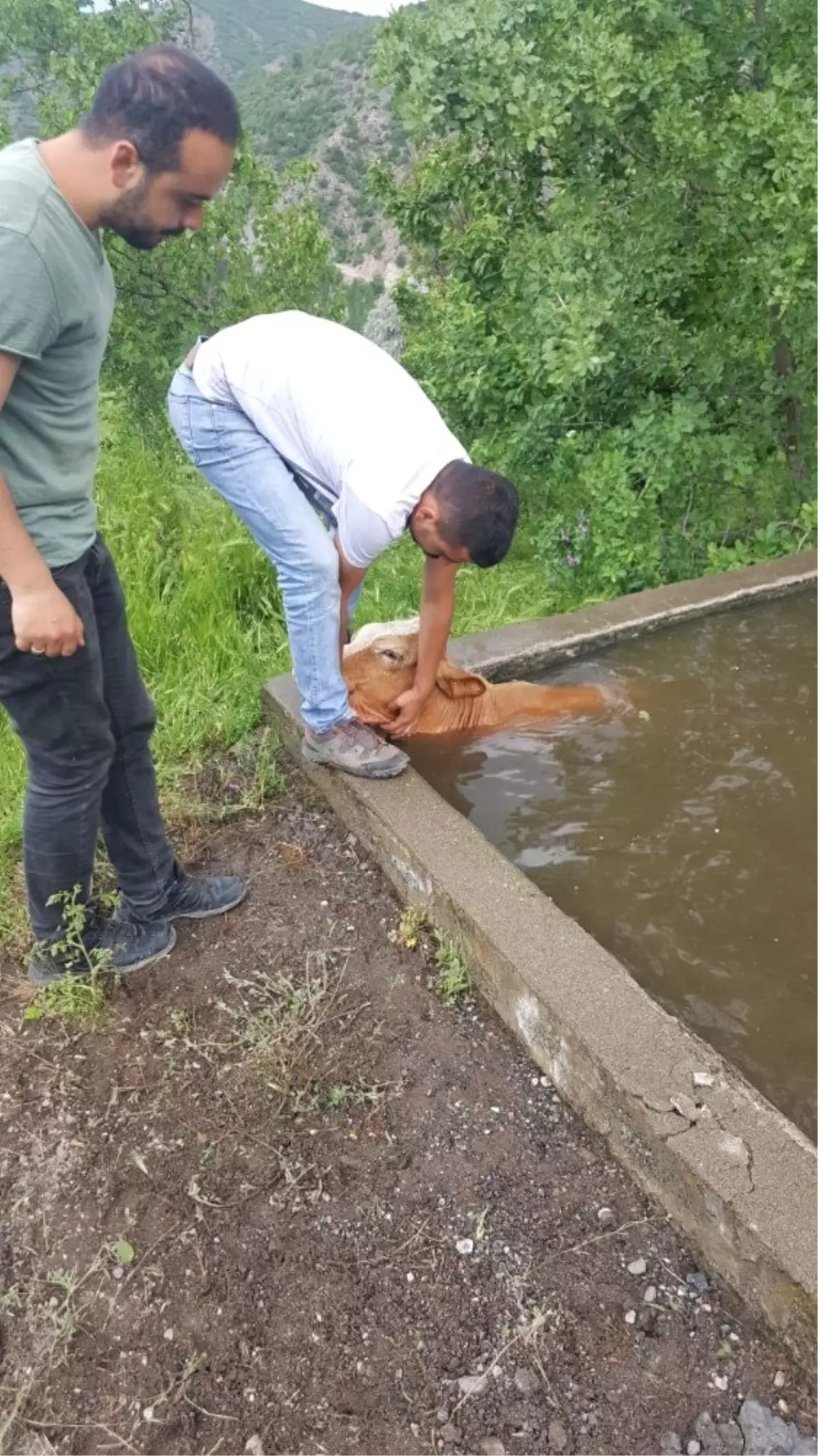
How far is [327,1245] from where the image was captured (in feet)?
6.24

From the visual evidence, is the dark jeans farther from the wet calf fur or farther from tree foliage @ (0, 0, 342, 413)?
tree foliage @ (0, 0, 342, 413)

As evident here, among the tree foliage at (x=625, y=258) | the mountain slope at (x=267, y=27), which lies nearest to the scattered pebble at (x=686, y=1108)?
the tree foliage at (x=625, y=258)

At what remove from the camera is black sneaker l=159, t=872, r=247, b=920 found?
8.68ft

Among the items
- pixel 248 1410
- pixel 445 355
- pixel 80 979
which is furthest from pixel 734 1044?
pixel 445 355

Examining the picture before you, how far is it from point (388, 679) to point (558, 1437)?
2103 mm

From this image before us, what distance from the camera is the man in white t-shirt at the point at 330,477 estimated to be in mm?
2438

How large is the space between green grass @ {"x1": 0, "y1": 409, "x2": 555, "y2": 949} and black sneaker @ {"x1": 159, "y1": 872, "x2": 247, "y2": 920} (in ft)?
1.35

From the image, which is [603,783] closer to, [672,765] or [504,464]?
[672,765]

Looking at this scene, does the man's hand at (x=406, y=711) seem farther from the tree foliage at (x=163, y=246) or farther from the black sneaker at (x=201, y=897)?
the tree foliage at (x=163, y=246)

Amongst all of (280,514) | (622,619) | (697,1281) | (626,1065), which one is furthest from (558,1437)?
(622,619)

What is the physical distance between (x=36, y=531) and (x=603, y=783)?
6.03ft

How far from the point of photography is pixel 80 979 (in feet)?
7.98

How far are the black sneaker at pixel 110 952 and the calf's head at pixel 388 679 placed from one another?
3.22ft

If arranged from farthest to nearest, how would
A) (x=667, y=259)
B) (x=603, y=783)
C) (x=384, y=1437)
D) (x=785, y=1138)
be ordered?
1. (x=667, y=259)
2. (x=603, y=783)
3. (x=785, y=1138)
4. (x=384, y=1437)
